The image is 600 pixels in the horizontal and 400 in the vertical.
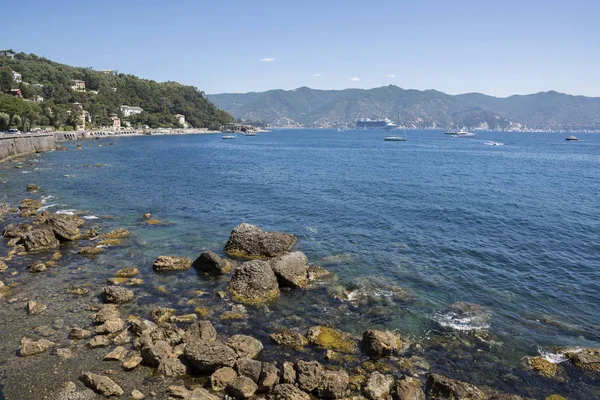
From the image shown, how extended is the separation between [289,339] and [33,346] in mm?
11245

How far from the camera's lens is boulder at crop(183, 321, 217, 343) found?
57.5 feet

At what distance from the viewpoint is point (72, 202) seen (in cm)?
4669

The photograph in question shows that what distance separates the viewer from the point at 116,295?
70.0ft

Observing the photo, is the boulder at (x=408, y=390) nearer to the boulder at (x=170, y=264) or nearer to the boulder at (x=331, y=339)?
the boulder at (x=331, y=339)

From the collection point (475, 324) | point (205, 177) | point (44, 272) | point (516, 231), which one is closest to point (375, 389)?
point (475, 324)

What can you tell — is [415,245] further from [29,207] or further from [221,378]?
[29,207]

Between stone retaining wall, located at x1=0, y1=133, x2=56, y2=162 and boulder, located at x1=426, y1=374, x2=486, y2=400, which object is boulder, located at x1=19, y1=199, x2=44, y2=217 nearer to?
boulder, located at x1=426, y1=374, x2=486, y2=400

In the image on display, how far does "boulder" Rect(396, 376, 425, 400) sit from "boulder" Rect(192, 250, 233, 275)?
14695 millimetres

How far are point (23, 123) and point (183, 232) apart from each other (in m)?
116

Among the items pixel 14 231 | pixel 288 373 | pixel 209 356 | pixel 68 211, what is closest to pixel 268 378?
pixel 288 373

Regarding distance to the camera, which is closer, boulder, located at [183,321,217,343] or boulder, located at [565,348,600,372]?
boulder, located at [565,348,600,372]

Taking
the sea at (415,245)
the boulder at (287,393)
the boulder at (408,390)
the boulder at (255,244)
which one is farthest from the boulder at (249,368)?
the boulder at (255,244)

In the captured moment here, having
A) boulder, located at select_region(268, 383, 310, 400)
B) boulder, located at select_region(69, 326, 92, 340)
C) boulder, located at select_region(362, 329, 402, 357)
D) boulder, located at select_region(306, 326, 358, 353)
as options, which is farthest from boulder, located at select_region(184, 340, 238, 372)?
boulder, located at select_region(362, 329, 402, 357)

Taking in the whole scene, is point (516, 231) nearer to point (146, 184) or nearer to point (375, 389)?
point (375, 389)
